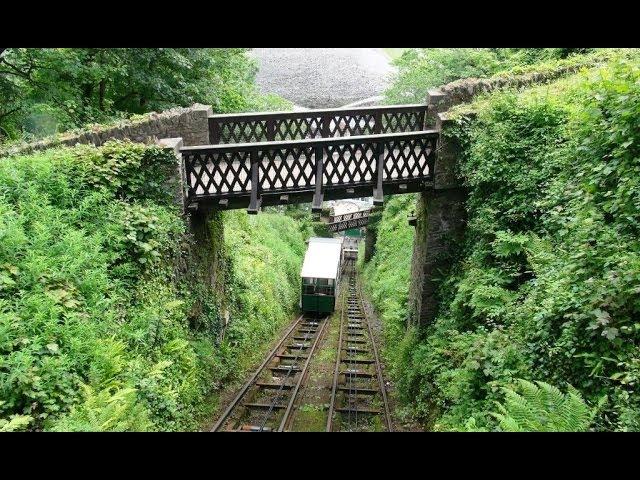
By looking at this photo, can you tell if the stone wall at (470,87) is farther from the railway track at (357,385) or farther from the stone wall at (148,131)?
the railway track at (357,385)

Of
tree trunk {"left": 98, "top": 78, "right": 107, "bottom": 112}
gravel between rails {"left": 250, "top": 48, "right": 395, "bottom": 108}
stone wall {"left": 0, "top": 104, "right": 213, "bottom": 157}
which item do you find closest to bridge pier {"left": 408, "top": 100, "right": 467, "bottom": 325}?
stone wall {"left": 0, "top": 104, "right": 213, "bottom": 157}

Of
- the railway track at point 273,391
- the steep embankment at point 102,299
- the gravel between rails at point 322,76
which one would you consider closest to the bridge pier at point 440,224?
the railway track at point 273,391

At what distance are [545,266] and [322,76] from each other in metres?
47.0

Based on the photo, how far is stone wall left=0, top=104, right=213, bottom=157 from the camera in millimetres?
10531

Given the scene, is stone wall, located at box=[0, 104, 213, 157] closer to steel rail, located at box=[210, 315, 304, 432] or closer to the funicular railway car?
steel rail, located at box=[210, 315, 304, 432]

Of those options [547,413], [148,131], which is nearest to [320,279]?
[148,131]

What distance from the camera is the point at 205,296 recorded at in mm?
12172

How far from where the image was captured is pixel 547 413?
443 cm

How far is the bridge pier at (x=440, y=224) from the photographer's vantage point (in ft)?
39.1

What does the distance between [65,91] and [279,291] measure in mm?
11164

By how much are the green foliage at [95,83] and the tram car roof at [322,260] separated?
25.9 ft

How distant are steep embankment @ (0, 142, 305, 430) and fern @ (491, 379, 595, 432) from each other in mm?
4331
